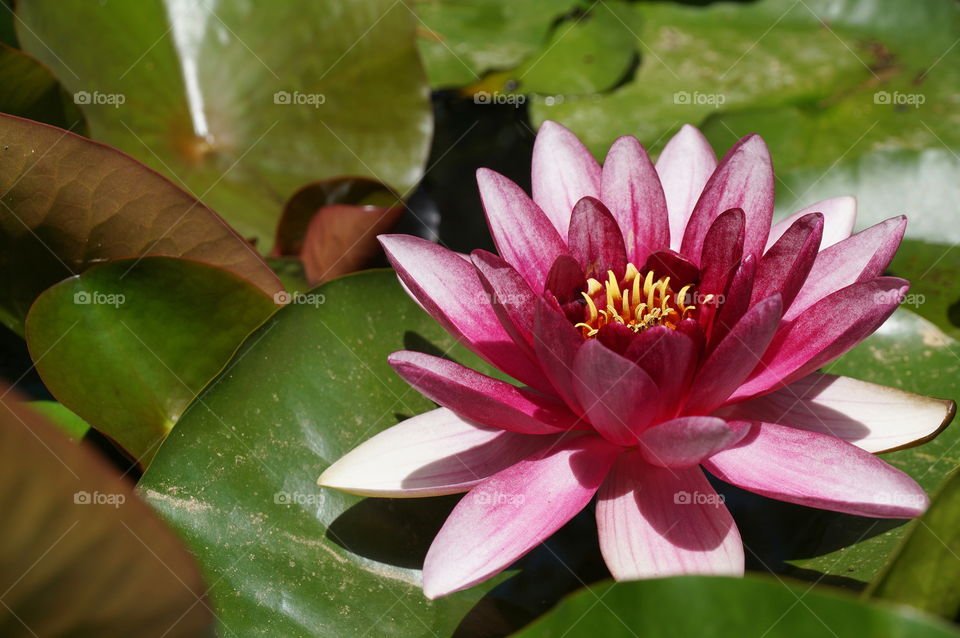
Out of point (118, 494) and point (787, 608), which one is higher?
point (118, 494)

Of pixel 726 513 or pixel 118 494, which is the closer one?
pixel 118 494

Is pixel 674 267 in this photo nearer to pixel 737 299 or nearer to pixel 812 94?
pixel 737 299

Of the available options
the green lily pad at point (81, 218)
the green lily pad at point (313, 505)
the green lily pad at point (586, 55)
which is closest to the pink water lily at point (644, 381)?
the green lily pad at point (313, 505)

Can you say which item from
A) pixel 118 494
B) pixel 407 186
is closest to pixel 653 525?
pixel 118 494

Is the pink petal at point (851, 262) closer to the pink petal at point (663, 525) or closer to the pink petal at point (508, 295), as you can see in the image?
the pink petal at point (663, 525)

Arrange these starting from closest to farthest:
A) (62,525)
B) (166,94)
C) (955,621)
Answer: (62,525)
(955,621)
(166,94)

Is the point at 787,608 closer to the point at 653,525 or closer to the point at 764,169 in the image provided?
the point at 653,525

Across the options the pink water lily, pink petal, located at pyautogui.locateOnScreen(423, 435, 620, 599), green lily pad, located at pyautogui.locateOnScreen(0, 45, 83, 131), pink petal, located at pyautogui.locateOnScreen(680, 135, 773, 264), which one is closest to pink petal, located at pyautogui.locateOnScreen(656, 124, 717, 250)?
the pink water lily
